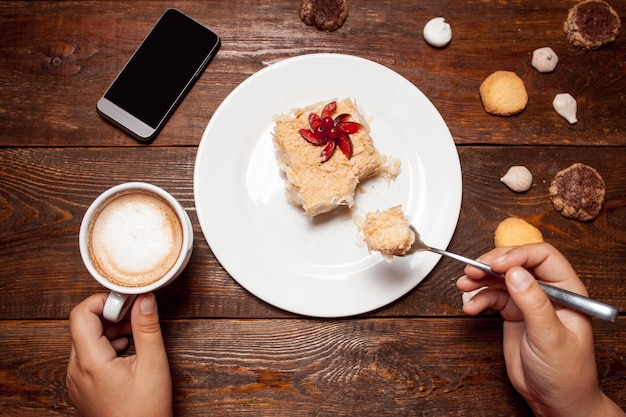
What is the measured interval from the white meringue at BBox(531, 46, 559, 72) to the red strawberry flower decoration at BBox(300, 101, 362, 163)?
83cm

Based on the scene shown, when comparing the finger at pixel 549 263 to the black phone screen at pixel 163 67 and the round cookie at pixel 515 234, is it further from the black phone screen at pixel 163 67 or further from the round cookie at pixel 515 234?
the black phone screen at pixel 163 67

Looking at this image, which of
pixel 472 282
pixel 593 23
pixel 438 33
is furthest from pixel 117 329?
pixel 593 23

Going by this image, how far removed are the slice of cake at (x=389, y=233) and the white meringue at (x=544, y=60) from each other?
0.90 metres

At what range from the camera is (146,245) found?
76.6 inches

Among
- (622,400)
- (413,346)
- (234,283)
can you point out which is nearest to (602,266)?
(622,400)

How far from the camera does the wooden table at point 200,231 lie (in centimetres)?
221

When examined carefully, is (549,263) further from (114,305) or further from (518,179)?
(114,305)

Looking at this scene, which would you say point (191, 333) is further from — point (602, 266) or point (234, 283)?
point (602, 266)

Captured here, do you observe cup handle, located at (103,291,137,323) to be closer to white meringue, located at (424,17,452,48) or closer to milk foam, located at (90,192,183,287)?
milk foam, located at (90,192,183,287)

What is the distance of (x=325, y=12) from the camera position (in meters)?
2.27

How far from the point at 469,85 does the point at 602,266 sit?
91cm

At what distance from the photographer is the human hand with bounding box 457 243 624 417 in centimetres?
174

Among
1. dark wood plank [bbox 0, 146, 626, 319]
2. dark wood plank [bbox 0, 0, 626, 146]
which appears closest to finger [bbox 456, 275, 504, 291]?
dark wood plank [bbox 0, 146, 626, 319]

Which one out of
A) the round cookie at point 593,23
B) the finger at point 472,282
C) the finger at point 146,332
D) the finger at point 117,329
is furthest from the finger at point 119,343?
the round cookie at point 593,23
